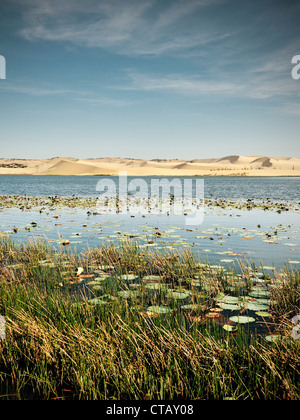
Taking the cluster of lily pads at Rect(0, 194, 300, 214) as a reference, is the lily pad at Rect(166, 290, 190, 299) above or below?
below

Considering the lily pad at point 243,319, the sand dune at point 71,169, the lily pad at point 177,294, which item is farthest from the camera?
the sand dune at point 71,169

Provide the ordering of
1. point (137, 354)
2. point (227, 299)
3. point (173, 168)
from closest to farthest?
point (137, 354) < point (227, 299) < point (173, 168)

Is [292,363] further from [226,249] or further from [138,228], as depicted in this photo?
[138,228]


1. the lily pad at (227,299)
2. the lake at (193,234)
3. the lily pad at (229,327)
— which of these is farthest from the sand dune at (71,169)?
the lily pad at (229,327)

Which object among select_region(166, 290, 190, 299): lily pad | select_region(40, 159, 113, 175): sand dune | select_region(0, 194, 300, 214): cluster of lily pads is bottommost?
select_region(166, 290, 190, 299): lily pad

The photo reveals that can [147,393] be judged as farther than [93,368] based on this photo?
No

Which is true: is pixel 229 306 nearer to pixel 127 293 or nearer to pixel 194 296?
pixel 194 296

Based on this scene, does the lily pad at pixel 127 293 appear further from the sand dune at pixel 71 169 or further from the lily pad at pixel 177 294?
the sand dune at pixel 71 169

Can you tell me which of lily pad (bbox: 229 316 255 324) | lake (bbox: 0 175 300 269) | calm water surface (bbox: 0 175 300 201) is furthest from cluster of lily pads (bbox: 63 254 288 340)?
calm water surface (bbox: 0 175 300 201)

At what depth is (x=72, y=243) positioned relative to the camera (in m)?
9.12

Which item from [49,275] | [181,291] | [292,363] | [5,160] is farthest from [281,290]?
[5,160]

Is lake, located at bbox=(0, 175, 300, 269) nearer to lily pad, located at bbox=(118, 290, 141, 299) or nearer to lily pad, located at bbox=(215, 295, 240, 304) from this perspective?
lily pad, located at bbox=(215, 295, 240, 304)

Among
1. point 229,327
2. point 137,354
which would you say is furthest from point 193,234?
point 137,354

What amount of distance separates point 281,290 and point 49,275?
4.14 m
